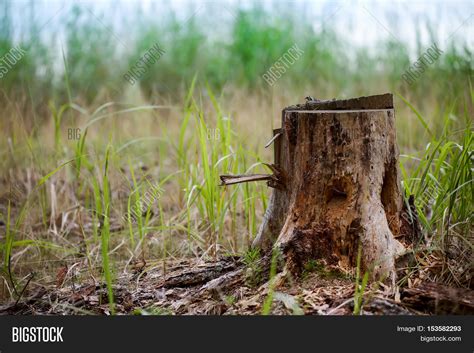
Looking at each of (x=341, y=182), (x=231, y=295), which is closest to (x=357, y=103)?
(x=341, y=182)

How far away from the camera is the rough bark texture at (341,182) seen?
7.89 ft

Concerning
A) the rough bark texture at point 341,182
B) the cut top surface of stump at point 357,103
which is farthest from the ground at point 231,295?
the cut top surface of stump at point 357,103

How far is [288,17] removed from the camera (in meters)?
6.10

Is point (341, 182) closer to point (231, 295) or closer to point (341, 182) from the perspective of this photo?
point (341, 182)

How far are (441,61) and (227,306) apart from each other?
328 cm

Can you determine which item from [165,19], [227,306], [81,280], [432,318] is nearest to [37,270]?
[81,280]

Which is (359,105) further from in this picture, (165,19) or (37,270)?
(165,19)

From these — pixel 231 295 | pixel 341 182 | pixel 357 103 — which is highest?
pixel 357 103

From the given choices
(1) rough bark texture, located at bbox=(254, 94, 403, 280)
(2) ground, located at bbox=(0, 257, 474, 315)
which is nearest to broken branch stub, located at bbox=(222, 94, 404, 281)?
(1) rough bark texture, located at bbox=(254, 94, 403, 280)

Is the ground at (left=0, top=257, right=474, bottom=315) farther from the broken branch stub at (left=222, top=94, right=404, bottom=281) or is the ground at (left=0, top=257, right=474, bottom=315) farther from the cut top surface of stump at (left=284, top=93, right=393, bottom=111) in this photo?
the cut top surface of stump at (left=284, top=93, right=393, bottom=111)

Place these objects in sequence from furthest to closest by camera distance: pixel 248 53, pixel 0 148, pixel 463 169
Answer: pixel 248 53, pixel 0 148, pixel 463 169

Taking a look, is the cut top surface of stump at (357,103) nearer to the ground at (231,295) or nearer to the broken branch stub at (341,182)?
the broken branch stub at (341,182)

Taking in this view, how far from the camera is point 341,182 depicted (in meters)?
2.45

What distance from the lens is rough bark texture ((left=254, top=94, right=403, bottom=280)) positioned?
2.41 meters
